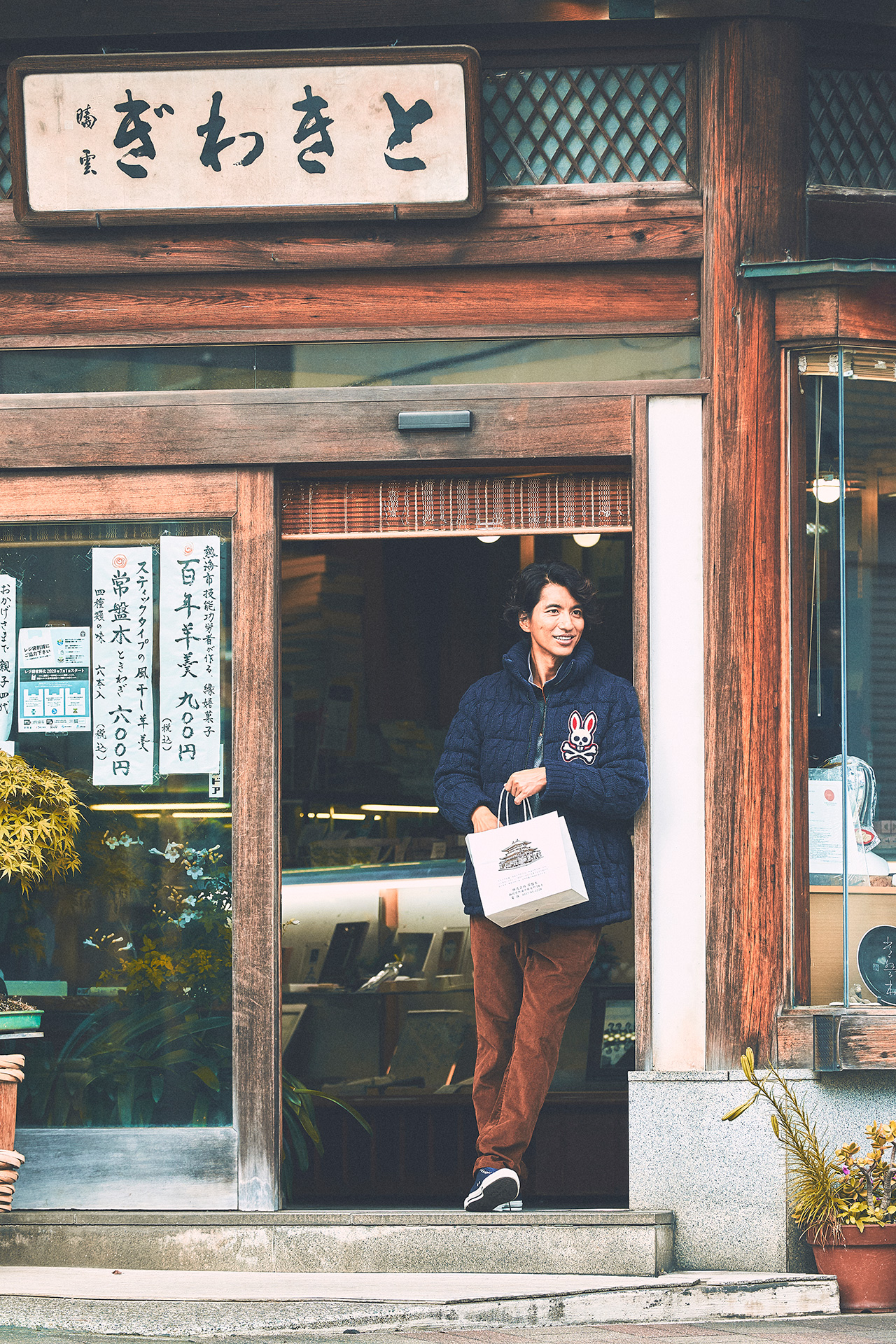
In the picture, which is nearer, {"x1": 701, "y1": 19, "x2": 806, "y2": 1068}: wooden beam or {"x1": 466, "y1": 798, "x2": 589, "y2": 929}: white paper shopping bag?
{"x1": 466, "y1": 798, "x2": 589, "y2": 929}: white paper shopping bag

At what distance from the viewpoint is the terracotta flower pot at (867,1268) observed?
5.43 meters

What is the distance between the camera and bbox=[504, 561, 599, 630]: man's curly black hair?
20.2ft

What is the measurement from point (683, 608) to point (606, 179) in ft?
6.16

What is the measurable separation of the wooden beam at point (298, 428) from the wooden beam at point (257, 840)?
0.69 feet

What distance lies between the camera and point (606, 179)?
619 centimetres

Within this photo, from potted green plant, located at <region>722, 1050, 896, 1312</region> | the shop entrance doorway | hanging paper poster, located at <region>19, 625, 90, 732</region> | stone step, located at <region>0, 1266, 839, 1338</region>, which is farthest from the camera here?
the shop entrance doorway

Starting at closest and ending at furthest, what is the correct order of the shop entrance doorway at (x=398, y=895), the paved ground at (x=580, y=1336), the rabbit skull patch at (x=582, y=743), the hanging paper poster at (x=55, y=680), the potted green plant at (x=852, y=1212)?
the paved ground at (x=580, y=1336) → the potted green plant at (x=852, y=1212) → the rabbit skull patch at (x=582, y=743) → the hanging paper poster at (x=55, y=680) → the shop entrance doorway at (x=398, y=895)

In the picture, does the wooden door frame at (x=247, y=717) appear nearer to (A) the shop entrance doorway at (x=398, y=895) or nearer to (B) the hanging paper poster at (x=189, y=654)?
(B) the hanging paper poster at (x=189, y=654)

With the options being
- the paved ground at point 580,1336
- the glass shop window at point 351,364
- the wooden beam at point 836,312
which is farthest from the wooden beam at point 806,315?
the paved ground at point 580,1336

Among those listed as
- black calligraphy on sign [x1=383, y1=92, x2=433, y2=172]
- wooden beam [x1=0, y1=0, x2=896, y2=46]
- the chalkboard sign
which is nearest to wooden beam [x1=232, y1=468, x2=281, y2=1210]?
black calligraphy on sign [x1=383, y1=92, x2=433, y2=172]

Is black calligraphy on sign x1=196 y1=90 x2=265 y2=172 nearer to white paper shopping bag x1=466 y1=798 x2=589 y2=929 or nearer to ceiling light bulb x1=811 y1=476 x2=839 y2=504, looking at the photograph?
ceiling light bulb x1=811 y1=476 x2=839 y2=504

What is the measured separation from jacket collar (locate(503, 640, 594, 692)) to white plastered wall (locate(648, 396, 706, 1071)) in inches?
11.6

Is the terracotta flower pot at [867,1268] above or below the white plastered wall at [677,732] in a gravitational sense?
below

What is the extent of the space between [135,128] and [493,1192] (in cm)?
459
